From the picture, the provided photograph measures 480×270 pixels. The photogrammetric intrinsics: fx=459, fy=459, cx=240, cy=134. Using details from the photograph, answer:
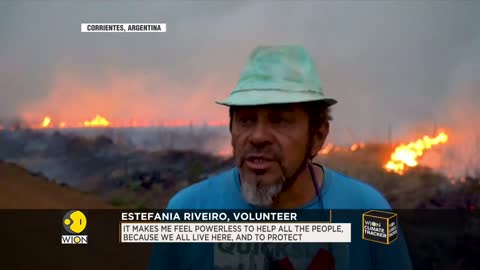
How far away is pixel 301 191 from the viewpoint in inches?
81.5

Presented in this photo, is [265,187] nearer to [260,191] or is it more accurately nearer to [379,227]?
[260,191]

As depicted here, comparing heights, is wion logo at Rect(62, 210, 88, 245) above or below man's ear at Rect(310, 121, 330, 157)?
below

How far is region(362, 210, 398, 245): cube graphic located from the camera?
2.19 metres

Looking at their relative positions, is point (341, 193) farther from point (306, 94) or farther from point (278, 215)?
point (306, 94)

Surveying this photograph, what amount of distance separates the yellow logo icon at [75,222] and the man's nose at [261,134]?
1158 millimetres

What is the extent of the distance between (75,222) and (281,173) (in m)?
1.24

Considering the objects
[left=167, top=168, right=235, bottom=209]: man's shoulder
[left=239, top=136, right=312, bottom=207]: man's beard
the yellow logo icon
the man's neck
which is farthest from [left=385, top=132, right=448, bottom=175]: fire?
the yellow logo icon

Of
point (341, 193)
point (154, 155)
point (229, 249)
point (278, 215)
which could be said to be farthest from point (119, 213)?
point (341, 193)

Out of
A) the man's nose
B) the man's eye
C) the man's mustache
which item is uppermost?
the man's eye

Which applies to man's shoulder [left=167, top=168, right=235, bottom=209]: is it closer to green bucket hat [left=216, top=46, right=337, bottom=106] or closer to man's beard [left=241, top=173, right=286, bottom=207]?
man's beard [left=241, top=173, right=286, bottom=207]

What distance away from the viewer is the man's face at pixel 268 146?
1936 mm

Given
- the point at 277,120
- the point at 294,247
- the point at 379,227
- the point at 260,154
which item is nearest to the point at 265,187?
the point at 260,154

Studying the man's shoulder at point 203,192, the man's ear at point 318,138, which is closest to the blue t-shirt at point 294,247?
the man's shoulder at point 203,192

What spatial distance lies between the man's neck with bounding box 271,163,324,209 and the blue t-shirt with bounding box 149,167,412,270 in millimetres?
28
